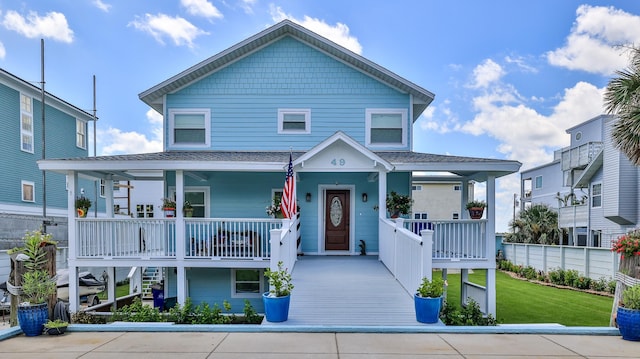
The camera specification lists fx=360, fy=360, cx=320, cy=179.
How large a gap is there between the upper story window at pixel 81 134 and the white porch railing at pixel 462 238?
821 inches

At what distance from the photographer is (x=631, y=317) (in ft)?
16.7

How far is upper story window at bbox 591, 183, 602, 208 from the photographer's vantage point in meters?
20.1

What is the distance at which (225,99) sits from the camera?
12414mm

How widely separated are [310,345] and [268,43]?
34.1 ft

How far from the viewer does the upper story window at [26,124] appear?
665 inches

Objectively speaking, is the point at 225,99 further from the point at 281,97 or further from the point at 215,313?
the point at 215,313

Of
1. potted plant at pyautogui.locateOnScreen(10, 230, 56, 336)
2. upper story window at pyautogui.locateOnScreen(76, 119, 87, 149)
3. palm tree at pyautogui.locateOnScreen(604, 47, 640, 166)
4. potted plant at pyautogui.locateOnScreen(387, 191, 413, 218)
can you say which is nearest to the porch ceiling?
potted plant at pyautogui.locateOnScreen(387, 191, 413, 218)

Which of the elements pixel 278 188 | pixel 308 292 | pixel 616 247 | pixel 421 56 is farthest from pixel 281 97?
pixel 616 247

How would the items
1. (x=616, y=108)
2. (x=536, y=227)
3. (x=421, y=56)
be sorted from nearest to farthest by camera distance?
(x=616, y=108), (x=421, y=56), (x=536, y=227)

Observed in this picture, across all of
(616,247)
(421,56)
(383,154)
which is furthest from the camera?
(421,56)

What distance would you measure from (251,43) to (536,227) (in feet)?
70.7

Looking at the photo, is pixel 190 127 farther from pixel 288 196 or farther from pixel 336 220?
pixel 336 220

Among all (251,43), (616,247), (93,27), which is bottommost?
(616,247)

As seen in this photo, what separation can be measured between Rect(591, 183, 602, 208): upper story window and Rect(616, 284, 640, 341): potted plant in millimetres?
18371
